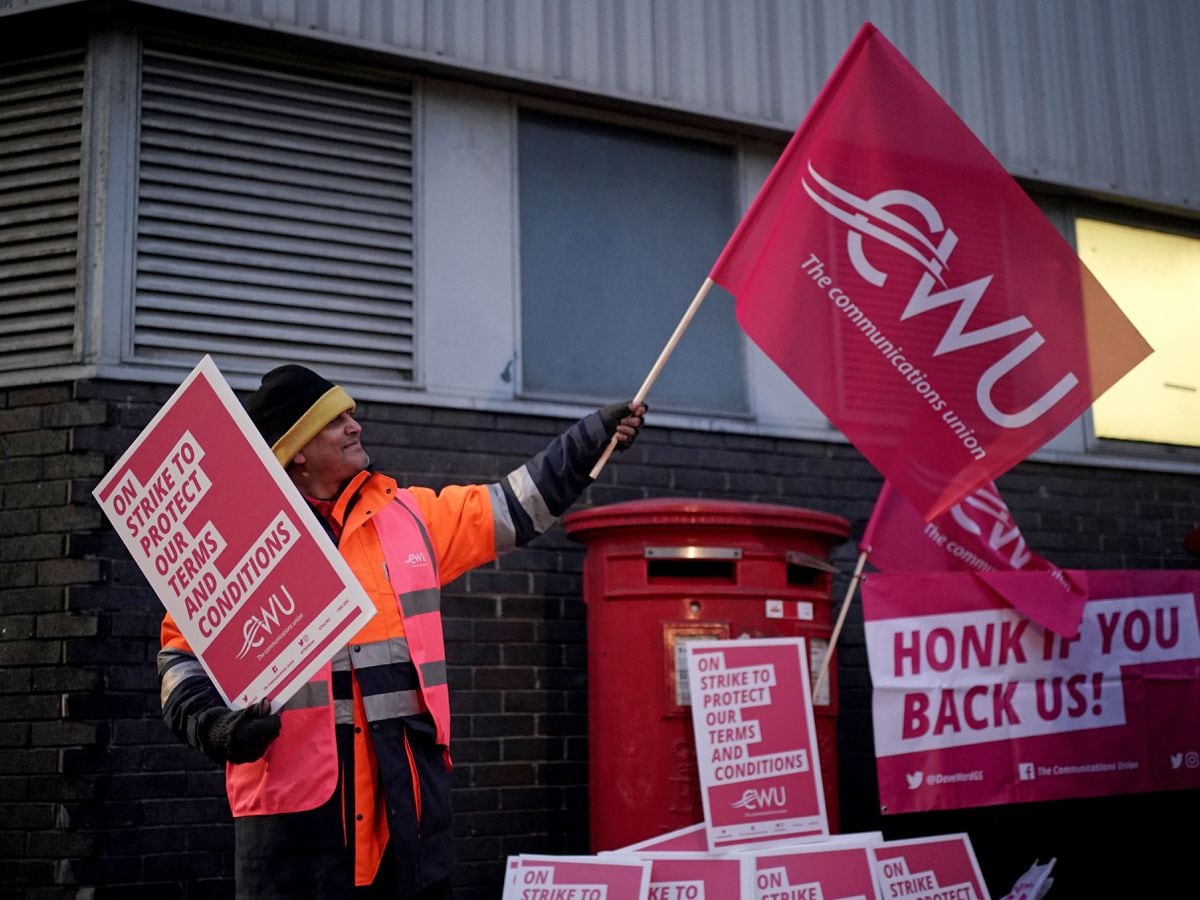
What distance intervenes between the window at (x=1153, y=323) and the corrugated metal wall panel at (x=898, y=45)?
0.30 metres

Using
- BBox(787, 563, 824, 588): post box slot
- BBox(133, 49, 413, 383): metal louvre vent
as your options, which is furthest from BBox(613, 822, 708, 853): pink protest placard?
BBox(133, 49, 413, 383): metal louvre vent

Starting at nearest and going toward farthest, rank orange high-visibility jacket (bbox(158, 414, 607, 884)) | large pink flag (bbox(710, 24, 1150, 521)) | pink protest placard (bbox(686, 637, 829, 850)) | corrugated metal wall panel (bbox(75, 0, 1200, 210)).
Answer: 1. orange high-visibility jacket (bbox(158, 414, 607, 884))
2. large pink flag (bbox(710, 24, 1150, 521))
3. pink protest placard (bbox(686, 637, 829, 850))
4. corrugated metal wall panel (bbox(75, 0, 1200, 210))

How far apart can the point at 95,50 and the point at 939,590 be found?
175 inches

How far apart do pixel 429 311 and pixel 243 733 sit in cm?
348

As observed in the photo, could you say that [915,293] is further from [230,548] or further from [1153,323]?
[1153,323]

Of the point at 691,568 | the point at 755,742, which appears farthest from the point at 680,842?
the point at 691,568

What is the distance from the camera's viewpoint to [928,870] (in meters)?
5.16

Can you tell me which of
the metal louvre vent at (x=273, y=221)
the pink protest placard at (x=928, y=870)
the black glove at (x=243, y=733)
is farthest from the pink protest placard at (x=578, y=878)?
the metal louvre vent at (x=273, y=221)

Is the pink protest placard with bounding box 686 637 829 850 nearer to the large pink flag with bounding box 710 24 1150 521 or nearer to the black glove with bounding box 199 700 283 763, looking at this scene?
the large pink flag with bounding box 710 24 1150 521

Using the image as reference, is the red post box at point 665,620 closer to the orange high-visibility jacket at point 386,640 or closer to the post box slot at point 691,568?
the post box slot at point 691,568

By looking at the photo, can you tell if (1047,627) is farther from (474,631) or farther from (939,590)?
(474,631)

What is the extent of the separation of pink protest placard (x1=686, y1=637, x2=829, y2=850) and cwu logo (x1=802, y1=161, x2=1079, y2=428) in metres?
1.26

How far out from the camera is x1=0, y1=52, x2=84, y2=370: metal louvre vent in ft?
19.8

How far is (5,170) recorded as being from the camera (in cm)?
621
